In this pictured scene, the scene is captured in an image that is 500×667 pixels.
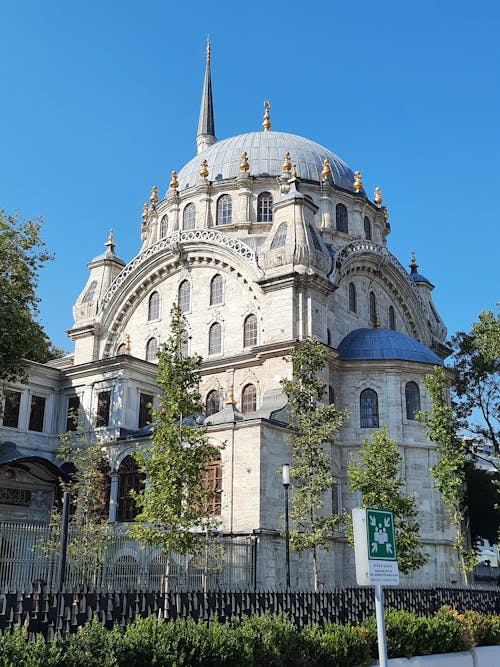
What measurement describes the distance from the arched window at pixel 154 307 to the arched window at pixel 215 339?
376cm

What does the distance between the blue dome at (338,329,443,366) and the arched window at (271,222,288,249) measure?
210 inches

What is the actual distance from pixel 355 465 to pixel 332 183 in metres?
20.3

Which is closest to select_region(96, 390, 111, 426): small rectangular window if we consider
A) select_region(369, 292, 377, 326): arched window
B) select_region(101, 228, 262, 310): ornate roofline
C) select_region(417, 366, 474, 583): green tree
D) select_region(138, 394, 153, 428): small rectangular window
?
select_region(138, 394, 153, 428): small rectangular window

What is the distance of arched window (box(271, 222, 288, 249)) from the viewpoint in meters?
33.6

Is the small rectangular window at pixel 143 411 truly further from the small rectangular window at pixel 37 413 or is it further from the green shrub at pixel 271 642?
the green shrub at pixel 271 642

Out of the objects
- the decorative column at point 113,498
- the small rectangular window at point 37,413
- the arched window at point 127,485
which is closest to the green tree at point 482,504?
the arched window at point 127,485

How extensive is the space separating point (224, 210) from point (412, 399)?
51.1ft

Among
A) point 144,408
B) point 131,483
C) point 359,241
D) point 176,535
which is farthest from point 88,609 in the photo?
point 359,241

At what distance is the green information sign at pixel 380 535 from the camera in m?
8.92

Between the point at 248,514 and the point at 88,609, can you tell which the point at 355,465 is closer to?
the point at 248,514

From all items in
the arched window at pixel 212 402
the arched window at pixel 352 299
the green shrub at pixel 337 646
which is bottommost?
the green shrub at pixel 337 646

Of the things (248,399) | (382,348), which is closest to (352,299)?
(382,348)

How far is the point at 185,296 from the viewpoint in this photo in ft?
122

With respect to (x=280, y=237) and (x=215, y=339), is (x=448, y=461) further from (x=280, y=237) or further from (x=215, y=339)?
(x=215, y=339)
